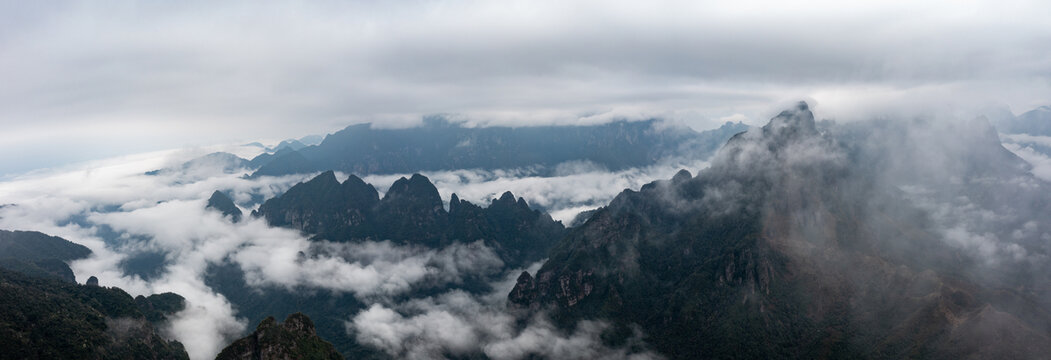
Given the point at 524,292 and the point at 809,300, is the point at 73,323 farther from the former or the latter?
the point at 809,300

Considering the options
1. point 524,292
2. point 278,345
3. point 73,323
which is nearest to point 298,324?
point 278,345

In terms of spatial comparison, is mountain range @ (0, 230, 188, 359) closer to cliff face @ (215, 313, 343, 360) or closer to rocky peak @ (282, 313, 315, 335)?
cliff face @ (215, 313, 343, 360)

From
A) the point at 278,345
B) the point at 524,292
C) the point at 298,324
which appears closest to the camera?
the point at 278,345

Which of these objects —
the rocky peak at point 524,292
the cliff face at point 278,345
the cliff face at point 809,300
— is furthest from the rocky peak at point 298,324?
the cliff face at point 809,300

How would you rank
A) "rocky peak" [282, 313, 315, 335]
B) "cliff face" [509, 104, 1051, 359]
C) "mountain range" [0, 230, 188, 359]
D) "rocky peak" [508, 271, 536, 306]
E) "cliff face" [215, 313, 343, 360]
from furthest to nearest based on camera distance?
"rocky peak" [508, 271, 536, 306]
"cliff face" [509, 104, 1051, 359]
"rocky peak" [282, 313, 315, 335]
"cliff face" [215, 313, 343, 360]
"mountain range" [0, 230, 188, 359]

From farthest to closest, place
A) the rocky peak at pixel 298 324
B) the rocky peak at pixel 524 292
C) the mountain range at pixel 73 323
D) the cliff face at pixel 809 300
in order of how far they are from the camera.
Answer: the rocky peak at pixel 524 292, the cliff face at pixel 809 300, the rocky peak at pixel 298 324, the mountain range at pixel 73 323

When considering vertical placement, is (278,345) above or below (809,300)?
above

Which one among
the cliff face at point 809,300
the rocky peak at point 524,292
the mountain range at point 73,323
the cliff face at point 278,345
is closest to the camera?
the mountain range at point 73,323

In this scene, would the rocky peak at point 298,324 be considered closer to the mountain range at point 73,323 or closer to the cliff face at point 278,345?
the cliff face at point 278,345

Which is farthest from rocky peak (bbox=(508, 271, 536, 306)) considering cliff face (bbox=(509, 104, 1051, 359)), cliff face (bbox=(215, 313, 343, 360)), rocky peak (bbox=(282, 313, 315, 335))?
rocky peak (bbox=(282, 313, 315, 335))

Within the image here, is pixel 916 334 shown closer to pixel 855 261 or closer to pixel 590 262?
pixel 855 261
